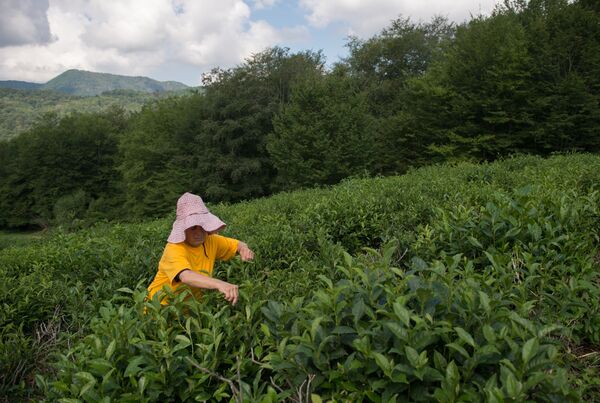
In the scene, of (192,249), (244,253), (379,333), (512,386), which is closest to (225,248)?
(244,253)

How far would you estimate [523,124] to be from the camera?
2280 cm

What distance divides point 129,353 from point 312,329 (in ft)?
3.26

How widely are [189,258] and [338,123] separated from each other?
24.2 meters

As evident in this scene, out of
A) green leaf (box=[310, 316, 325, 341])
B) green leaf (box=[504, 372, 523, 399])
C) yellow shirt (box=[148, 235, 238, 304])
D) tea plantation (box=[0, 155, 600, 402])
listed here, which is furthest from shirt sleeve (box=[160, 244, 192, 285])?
green leaf (box=[504, 372, 523, 399])

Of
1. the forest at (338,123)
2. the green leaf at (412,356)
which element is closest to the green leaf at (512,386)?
the green leaf at (412,356)

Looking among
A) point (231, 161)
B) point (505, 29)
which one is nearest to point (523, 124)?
point (505, 29)

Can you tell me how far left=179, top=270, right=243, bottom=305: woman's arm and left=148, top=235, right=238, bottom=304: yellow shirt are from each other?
0.08 metres

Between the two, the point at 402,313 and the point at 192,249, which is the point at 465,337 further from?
the point at 192,249

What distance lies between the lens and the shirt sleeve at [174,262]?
3.23m

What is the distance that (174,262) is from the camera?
10.8ft

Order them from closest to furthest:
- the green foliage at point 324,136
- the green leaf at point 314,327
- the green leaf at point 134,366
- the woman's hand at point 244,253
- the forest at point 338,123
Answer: the green leaf at point 314,327, the green leaf at point 134,366, the woman's hand at point 244,253, the forest at point 338,123, the green foliage at point 324,136

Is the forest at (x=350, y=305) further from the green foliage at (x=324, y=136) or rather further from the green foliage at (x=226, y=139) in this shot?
the green foliage at (x=226, y=139)

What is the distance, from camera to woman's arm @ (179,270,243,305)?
255cm

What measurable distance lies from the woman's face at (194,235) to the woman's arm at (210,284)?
46cm
